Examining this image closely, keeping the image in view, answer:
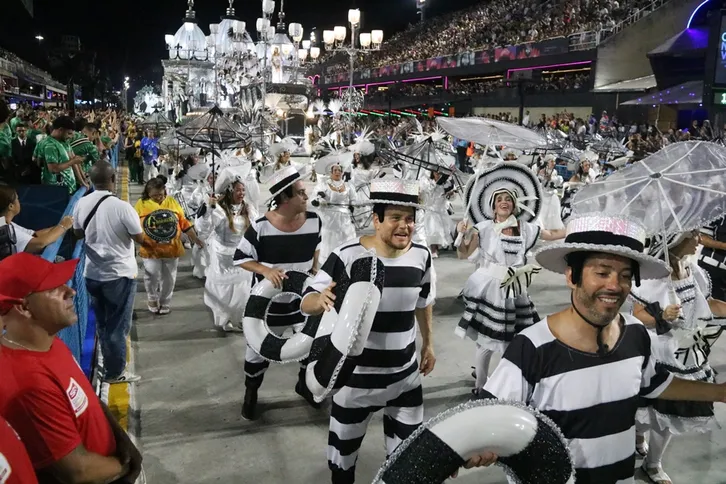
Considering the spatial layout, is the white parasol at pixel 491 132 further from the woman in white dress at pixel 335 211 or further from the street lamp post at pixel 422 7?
the street lamp post at pixel 422 7

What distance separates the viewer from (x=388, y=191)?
3.26 metres

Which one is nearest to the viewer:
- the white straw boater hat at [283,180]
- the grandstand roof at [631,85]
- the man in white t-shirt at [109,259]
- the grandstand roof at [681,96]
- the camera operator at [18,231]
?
the camera operator at [18,231]

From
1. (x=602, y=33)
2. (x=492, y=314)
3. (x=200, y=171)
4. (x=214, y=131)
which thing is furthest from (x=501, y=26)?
(x=492, y=314)

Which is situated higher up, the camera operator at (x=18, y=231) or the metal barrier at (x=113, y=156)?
the metal barrier at (x=113, y=156)

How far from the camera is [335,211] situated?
9.65 metres

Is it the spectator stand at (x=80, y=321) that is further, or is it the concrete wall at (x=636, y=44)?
the concrete wall at (x=636, y=44)

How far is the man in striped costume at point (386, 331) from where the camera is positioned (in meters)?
3.28

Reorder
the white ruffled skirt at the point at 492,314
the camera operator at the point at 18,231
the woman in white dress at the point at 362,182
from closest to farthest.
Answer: the camera operator at the point at 18,231 → the white ruffled skirt at the point at 492,314 → the woman in white dress at the point at 362,182

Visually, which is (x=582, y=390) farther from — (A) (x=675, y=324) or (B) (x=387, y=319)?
(A) (x=675, y=324)

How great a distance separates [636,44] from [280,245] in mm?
27471

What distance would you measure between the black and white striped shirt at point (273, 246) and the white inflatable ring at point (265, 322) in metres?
0.25

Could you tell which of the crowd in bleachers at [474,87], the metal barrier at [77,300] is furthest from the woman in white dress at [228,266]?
the crowd in bleachers at [474,87]

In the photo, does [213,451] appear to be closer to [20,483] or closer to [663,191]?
[20,483]

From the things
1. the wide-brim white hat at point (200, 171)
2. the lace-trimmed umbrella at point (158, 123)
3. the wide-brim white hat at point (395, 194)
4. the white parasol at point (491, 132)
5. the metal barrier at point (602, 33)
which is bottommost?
the wide-brim white hat at point (200, 171)
